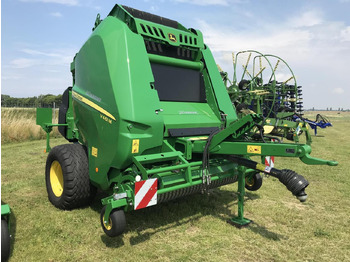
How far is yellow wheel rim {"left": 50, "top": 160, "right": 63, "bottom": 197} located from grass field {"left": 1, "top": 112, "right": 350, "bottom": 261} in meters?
0.27

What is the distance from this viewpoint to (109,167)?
10.8 feet

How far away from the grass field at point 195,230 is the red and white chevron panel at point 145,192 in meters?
0.55

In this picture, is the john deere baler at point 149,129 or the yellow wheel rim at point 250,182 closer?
the john deere baler at point 149,129

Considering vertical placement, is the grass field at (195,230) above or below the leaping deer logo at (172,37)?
below

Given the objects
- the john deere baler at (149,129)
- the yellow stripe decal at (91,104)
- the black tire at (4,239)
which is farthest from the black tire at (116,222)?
the yellow stripe decal at (91,104)

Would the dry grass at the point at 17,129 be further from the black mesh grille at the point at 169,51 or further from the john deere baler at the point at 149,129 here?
the black mesh grille at the point at 169,51

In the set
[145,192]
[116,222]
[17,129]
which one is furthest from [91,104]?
[17,129]

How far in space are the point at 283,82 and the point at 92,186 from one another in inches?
487

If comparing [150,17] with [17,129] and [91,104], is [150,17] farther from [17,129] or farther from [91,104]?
[17,129]

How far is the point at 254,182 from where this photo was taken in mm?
4527

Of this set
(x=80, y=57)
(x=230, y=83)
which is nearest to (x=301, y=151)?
(x=80, y=57)

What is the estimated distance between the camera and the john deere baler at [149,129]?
293cm

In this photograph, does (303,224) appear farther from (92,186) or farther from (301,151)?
(92,186)

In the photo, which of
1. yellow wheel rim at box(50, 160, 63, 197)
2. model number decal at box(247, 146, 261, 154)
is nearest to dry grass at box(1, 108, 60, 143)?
yellow wheel rim at box(50, 160, 63, 197)
